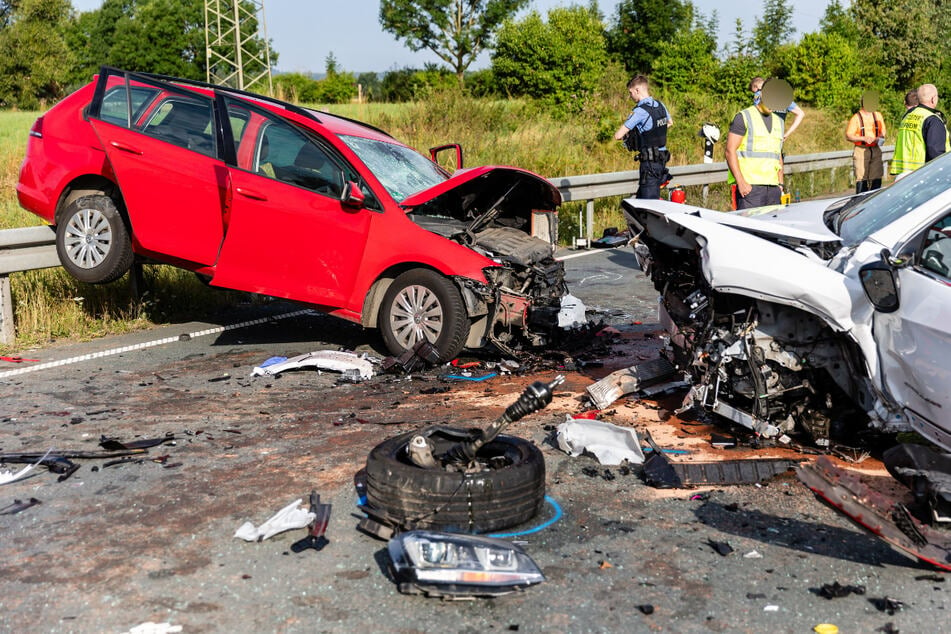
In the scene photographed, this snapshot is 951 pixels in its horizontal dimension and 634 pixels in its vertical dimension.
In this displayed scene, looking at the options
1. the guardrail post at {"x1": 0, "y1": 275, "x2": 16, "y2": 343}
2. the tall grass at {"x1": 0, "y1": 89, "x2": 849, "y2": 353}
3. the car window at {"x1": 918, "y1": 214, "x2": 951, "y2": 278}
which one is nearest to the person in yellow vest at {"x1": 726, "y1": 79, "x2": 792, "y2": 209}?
the car window at {"x1": 918, "y1": 214, "x2": 951, "y2": 278}

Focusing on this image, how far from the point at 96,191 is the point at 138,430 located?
321 centimetres

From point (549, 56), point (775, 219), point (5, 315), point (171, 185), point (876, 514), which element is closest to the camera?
point (876, 514)

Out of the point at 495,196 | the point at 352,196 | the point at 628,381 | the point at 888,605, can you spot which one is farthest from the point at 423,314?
the point at 888,605

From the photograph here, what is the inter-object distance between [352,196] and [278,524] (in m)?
3.48

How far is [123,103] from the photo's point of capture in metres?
8.06

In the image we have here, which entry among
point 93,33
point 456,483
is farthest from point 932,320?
point 93,33

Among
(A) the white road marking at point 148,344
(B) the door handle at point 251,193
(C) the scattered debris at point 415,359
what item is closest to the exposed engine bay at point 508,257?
(C) the scattered debris at point 415,359

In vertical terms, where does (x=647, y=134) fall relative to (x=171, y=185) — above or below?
above

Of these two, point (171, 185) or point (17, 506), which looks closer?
point (17, 506)

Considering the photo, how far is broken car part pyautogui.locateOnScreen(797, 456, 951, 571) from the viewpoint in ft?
12.5

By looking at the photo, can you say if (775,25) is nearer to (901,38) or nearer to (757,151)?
(901,38)

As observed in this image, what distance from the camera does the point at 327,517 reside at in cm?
436

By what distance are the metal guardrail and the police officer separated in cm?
175

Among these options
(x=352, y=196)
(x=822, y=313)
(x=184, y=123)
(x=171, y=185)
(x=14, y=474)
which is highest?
(x=184, y=123)
